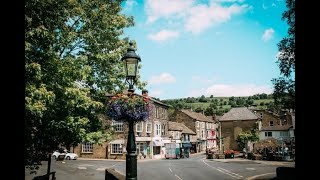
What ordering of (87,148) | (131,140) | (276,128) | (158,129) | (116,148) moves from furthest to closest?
1. (276,128)
2. (158,129)
3. (87,148)
4. (116,148)
5. (131,140)

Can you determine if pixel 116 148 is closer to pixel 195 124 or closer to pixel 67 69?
pixel 195 124

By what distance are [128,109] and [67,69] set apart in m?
4.95

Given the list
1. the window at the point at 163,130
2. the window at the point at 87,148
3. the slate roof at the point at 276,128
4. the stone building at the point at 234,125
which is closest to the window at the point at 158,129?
the window at the point at 163,130

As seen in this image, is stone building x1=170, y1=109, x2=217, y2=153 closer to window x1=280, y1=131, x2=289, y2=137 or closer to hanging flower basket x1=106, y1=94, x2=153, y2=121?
window x1=280, y1=131, x2=289, y2=137

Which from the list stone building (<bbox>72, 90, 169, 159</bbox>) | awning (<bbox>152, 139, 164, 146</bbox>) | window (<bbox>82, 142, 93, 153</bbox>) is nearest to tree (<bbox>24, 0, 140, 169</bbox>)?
stone building (<bbox>72, 90, 169, 159</bbox>)

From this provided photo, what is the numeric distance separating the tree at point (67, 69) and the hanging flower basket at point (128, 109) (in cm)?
242

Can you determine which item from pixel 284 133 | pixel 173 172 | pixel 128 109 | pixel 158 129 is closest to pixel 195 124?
pixel 284 133

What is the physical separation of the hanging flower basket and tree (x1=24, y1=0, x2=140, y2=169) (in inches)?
95.1

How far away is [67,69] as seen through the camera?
12078 mm

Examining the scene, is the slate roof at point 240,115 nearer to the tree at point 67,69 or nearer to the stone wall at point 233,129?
the stone wall at point 233,129

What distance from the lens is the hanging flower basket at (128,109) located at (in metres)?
8.38

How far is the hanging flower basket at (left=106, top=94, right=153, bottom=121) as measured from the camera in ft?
27.5
